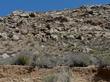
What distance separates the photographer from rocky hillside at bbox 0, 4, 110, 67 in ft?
71.3

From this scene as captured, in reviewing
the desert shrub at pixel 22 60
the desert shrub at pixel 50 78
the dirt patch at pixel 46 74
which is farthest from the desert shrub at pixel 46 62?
the desert shrub at pixel 50 78

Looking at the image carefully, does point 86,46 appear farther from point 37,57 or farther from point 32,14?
point 32,14

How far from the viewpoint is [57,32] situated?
2603 cm

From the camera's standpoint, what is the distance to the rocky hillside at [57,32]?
21.7m

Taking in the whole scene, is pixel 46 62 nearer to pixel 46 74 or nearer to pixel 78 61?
pixel 78 61

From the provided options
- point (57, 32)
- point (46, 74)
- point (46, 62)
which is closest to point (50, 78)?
point (46, 74)

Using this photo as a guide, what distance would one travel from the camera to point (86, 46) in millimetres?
22844

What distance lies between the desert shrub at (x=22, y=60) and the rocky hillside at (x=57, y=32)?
0.25 meters

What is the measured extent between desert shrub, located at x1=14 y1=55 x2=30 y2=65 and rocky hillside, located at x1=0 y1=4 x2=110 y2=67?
252mm

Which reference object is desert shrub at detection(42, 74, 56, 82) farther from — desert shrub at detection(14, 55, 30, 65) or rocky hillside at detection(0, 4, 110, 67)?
rocky hillside at detection(0, 4, 110, 67)

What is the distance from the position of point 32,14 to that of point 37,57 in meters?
12.8

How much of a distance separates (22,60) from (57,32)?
872 cm

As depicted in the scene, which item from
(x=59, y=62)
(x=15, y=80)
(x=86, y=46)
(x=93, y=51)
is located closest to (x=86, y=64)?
(x=59, y=62)

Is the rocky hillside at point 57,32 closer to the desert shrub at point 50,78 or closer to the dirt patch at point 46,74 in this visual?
the dirt patch at point 46,74
